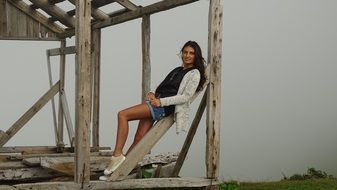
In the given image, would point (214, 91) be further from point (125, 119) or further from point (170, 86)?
point (125, 119)

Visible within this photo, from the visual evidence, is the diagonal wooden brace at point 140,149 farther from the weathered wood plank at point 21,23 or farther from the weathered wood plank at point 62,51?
the weathered wood plank at point 21,23

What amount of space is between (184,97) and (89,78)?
1355 millimetres

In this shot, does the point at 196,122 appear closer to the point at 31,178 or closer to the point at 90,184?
the point at 90,184

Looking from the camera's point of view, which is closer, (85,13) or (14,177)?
(85,13)

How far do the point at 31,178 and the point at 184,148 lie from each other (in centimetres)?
256

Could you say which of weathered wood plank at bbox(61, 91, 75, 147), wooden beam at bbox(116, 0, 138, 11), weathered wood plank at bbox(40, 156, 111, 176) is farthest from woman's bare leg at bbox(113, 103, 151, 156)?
weathered wood plank at bbox(61, 91, 75, 147)

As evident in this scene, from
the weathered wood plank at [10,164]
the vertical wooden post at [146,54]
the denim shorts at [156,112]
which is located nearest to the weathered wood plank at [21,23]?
the vertical wooden post at [146,54]

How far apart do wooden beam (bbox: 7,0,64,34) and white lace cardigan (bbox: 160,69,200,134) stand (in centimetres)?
673

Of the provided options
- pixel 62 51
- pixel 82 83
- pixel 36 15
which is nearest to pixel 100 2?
pixel 62 51

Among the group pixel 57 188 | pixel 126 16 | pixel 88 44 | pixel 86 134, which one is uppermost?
pixel 126 16

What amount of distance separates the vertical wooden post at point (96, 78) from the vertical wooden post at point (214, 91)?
4757 mm

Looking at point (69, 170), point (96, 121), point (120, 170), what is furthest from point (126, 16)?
point (120, 170)

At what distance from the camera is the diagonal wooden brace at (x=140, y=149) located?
8.41 metres

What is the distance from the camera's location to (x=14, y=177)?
975 centimetres
